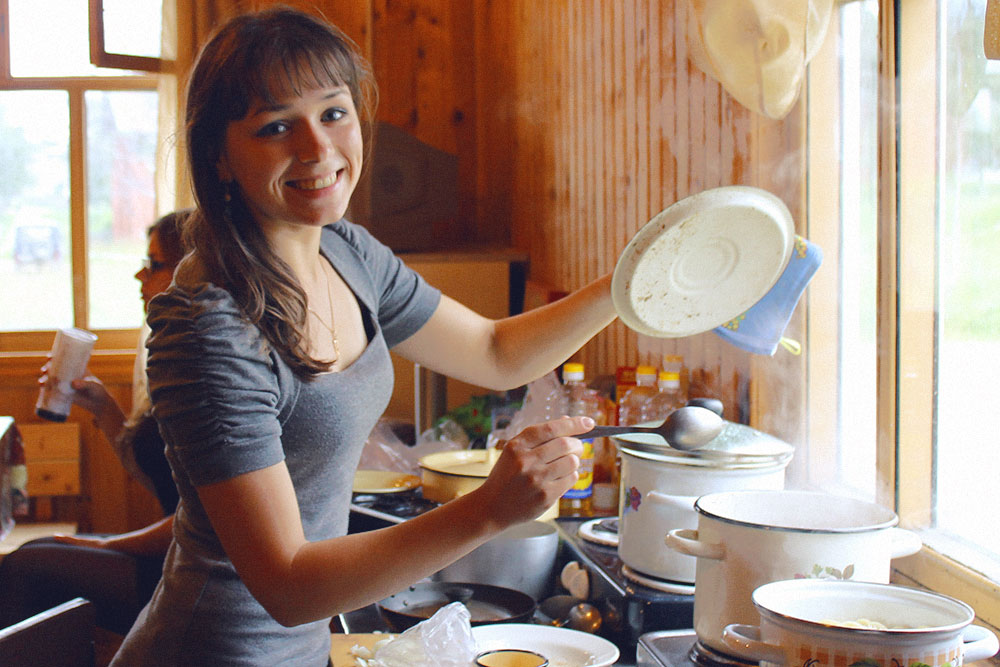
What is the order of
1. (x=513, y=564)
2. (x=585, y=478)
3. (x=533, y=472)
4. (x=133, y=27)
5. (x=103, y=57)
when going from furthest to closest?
(x=133, y=27), (x=103, y=57), (x=585, y=478), (x=513, y=564), (x=533, y=472)

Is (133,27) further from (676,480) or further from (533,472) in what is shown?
(533,472)

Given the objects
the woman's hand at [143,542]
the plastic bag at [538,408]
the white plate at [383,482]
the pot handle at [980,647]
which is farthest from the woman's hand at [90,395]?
the pot handle at [980,647]

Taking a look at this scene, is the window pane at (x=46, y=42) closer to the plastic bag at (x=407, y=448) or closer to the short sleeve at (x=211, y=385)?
the plastic bag at (x=407, y=448)

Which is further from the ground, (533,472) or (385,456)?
(533,472)

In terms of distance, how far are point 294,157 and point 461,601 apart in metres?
0.73

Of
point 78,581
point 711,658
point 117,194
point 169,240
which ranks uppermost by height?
point 117,194

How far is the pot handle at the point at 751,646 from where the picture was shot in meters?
0.78

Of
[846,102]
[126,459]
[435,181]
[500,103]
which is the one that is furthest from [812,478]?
[500,103]

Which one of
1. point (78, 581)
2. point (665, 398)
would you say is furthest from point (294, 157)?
point (78, 581)

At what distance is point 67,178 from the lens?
4.04 m

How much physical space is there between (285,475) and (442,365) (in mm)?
518

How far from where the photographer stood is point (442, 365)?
1.50 m

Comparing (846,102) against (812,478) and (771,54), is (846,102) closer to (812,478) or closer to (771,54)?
(771,54)

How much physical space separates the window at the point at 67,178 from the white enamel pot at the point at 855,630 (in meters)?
3.64
